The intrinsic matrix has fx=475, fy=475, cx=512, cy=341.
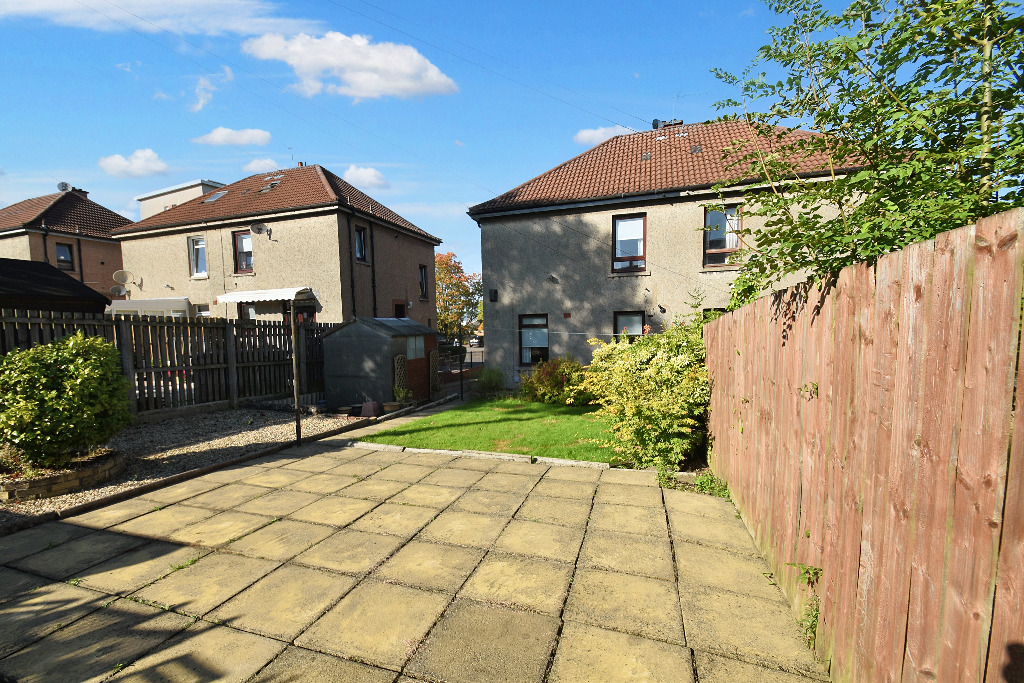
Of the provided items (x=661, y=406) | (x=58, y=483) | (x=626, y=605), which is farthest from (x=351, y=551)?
(x=58, y=483)

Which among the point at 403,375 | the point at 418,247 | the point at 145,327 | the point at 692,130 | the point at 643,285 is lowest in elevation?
the point at 403,375

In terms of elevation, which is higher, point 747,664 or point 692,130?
point 692,130

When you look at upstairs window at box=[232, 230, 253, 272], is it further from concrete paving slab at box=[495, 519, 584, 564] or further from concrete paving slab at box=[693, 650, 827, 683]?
concrete paving slab at box=[693, 650, 827, 683]

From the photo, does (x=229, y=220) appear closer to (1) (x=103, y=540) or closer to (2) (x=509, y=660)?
(1) (x=103, y=540)

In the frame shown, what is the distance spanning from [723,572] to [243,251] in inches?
772

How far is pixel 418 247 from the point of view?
23.3m

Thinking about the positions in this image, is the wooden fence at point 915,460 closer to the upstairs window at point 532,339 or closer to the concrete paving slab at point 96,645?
the concrete paving slab at point 96,645

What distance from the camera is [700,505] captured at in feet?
15.7

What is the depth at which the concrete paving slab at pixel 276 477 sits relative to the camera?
18.6ft

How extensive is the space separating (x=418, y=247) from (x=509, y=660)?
22.1 m

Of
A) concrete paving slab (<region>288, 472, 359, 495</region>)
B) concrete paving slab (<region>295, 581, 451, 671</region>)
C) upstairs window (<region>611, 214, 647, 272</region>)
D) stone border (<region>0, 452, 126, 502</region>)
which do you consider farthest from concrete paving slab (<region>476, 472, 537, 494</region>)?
upstairs window (<region>611, 214, 647, 272</region>)

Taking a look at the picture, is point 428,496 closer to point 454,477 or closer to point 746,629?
point 454,477

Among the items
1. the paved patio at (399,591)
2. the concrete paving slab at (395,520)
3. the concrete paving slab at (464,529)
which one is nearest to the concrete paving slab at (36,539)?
the paved patio at (399,591)

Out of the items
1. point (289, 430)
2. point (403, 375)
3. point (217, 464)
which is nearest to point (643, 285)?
point (403, 375)
